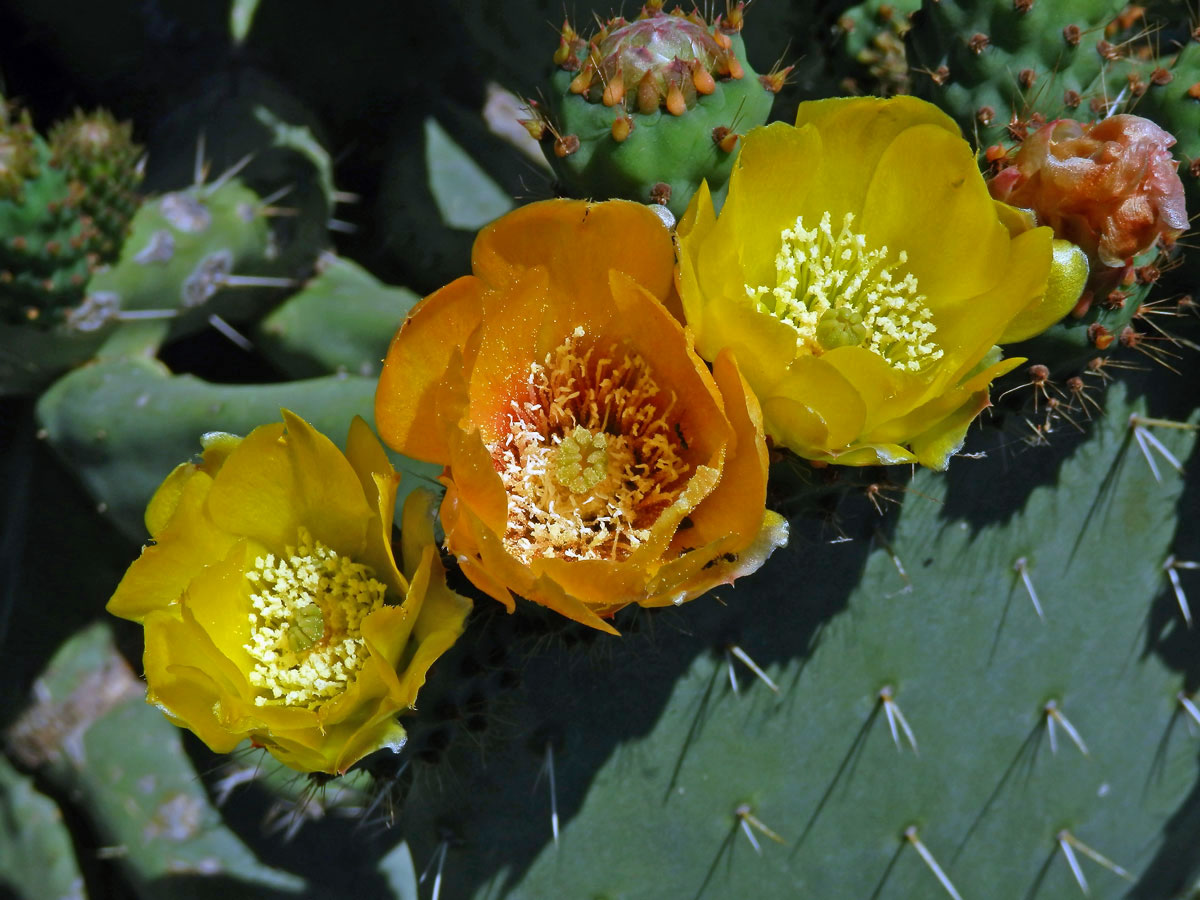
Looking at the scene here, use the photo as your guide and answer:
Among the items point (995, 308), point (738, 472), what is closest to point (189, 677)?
point (738, 472)

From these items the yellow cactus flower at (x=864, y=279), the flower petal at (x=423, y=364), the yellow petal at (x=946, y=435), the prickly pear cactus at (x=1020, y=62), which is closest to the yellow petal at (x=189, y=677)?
the flower petal at (x=423, y=364)

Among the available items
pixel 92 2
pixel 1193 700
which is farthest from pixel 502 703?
pixel 92 2

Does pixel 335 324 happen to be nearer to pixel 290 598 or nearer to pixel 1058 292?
pixel 290 598

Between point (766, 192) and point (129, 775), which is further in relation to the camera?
point (129, 775)

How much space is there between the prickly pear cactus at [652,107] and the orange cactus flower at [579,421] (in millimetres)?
130

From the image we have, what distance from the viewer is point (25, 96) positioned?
1.85m

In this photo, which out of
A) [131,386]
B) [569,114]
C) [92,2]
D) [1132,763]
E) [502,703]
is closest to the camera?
[569,114]

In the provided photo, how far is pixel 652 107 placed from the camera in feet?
3.15

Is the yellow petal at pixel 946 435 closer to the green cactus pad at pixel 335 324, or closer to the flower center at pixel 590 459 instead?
the flower center at pixel 590 459

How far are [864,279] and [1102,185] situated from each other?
216 millimetres

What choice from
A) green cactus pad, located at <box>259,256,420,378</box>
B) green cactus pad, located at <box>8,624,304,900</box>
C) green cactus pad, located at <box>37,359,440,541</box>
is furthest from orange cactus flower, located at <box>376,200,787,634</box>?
green cactus pad, located at <box>8,624,304,900</box>

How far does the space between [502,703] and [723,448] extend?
0.43 m

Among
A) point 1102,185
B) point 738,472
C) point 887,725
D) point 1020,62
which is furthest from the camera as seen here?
point 887,725

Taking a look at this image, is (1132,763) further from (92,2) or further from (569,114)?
(92,2)
